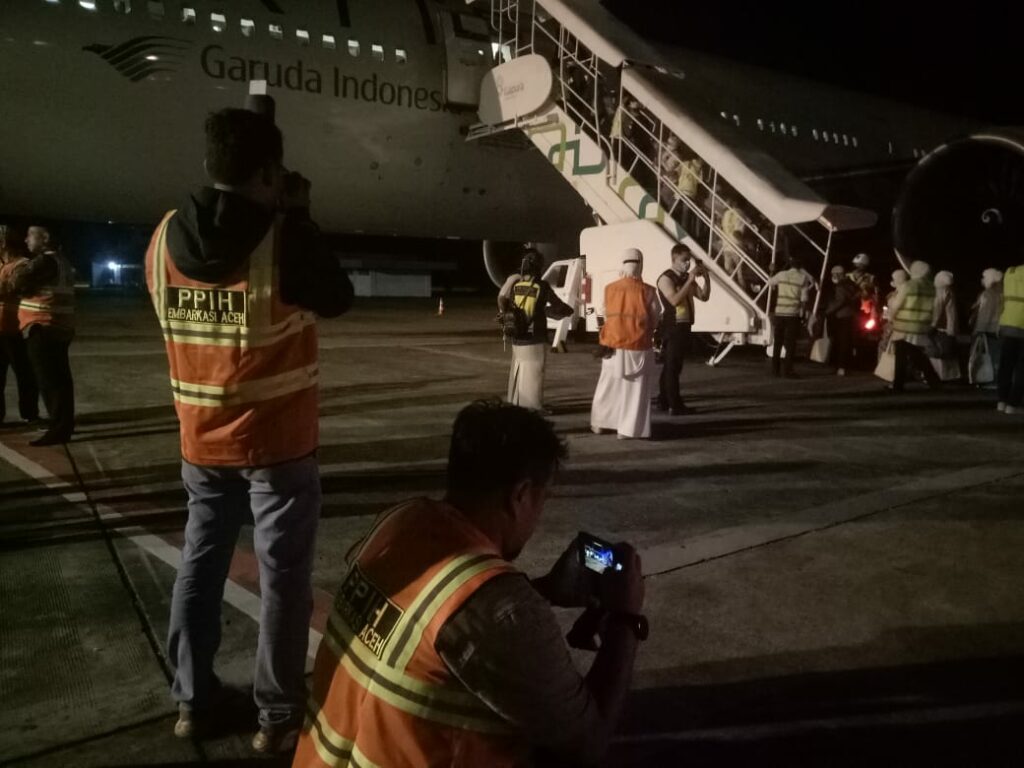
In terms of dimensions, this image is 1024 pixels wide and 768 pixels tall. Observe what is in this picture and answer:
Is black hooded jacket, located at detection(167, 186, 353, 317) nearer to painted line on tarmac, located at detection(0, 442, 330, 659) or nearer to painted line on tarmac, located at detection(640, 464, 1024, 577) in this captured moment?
painted line on tarmac, located at detection(0, 442, 330, 659)

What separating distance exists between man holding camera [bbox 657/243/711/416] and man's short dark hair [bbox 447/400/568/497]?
21.4 ft

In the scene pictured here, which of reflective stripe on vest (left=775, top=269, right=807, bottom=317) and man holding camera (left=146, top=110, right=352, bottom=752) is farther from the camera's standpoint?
reflective stripe on vest (left=775, top=269, right=807, bottom=317)

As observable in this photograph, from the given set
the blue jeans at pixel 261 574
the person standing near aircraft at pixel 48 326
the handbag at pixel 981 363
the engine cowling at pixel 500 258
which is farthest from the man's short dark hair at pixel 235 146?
the engine cowling at pixel 500 258

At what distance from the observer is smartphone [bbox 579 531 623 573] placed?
1.46 meters

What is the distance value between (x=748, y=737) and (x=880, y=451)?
4559 mm

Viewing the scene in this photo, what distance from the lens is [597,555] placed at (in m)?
1.48

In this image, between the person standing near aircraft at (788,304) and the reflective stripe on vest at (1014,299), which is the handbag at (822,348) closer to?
the person standing near aircraft at (788,304)

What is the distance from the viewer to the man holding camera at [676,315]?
25.8 feet

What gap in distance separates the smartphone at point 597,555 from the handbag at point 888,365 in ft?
31.4

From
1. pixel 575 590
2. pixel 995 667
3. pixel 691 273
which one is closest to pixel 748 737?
pixel 995 667

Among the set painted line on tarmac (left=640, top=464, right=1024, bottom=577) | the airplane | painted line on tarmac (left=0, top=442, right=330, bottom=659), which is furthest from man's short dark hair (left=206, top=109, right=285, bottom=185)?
the airplane

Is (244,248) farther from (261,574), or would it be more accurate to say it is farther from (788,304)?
(788,304)

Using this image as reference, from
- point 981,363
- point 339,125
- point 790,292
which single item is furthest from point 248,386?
point 981,363

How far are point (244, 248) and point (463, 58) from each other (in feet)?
36.0
